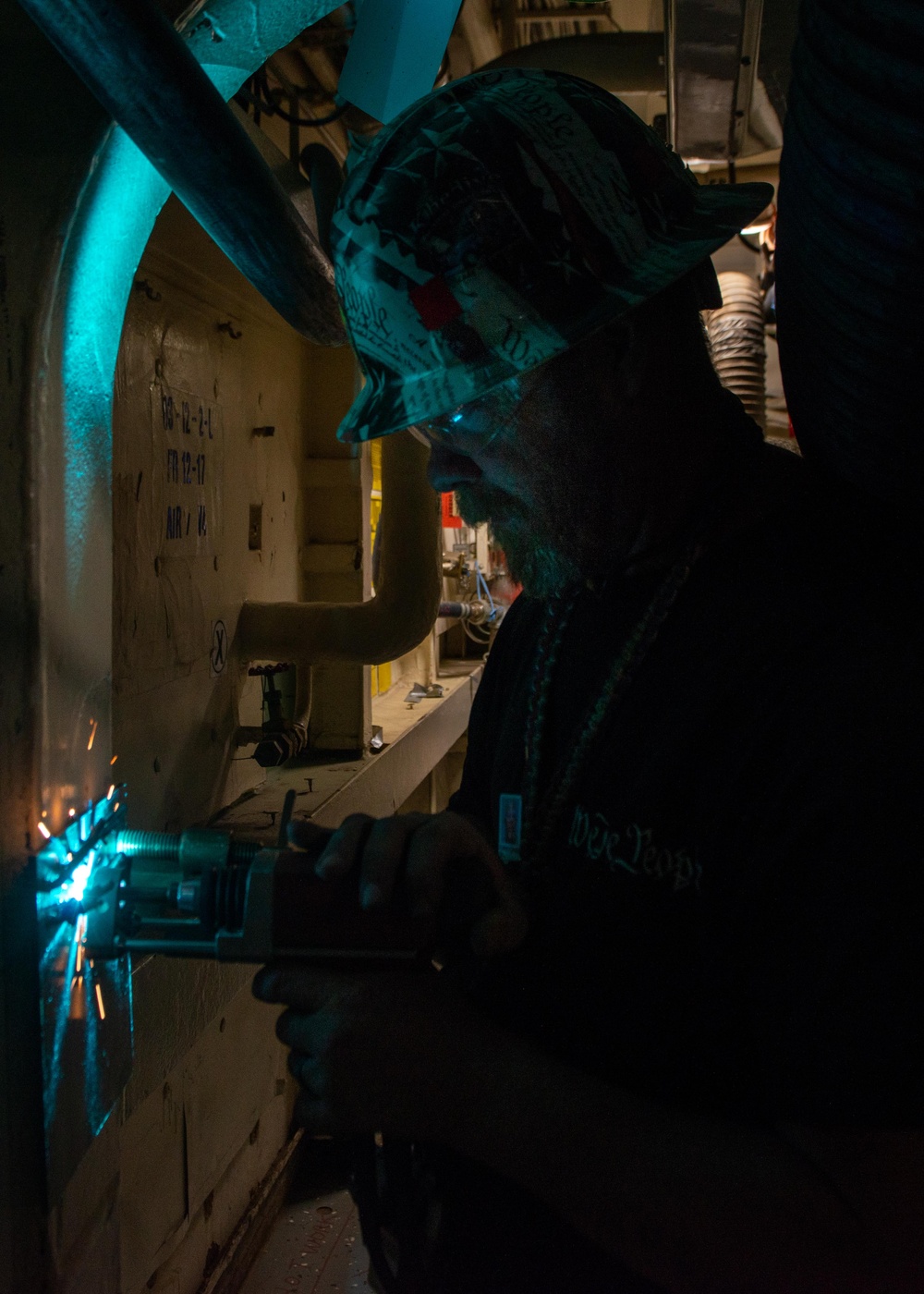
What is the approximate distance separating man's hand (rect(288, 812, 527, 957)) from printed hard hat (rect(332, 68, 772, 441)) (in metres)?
0.40

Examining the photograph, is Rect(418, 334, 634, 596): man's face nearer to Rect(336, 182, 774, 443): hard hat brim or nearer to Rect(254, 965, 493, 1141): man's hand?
Rect(336, 182, 774, 443): hard hat brim

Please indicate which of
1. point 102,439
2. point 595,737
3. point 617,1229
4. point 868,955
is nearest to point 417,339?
point 102,439

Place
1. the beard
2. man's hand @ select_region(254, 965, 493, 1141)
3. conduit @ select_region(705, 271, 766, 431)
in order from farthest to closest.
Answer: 1. conduit @ select_region(705, 271, 766, 431)
2. the beard
3. man's hand @ select_region(254, 965, 493, 1141)

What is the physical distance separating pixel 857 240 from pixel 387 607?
125 cm

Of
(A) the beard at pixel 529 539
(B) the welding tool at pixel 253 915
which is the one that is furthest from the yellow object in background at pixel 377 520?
(B) the welding tool at pixel 253 915

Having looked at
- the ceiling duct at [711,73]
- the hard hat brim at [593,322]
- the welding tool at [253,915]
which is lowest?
the welding tool at [253,915]

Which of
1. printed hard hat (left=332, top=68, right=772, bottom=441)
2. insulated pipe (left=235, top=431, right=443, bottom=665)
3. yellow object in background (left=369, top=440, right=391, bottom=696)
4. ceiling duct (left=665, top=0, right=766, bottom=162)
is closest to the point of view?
printed hard hat (left=332, top=68, right=772, bottom=441)

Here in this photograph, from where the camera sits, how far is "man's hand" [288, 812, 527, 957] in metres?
0.73

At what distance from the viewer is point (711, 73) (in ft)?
5.89

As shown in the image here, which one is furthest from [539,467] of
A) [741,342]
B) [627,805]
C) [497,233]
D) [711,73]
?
[741,342]

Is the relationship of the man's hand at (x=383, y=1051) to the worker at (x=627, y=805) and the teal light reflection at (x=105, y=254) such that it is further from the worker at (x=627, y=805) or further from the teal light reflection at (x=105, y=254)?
the teal light reflection at (x=105, y=254)

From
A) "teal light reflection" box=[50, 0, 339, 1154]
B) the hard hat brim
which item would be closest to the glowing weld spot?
"teal light reflection" box=[50, 0, 339, 1154]

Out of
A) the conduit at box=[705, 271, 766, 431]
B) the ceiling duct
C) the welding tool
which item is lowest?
the welding tool

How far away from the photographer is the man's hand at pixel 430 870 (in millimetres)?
729
